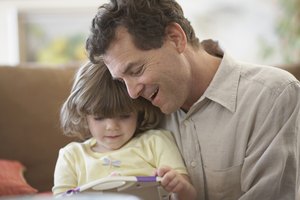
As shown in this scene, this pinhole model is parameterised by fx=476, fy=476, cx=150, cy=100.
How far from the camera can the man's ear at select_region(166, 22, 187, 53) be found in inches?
48.8

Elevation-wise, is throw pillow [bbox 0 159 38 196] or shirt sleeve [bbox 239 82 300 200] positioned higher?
shirt sleeve [bbox 239 82 300 200]

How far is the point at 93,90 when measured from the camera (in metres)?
1.37

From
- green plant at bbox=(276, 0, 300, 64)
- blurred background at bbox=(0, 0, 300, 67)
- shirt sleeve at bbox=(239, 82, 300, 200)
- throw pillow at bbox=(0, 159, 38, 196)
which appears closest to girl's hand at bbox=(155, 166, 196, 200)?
shirt sleeve at bbox=(239, 82, 300, 200)

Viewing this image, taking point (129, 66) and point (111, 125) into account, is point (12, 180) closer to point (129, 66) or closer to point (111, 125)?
point (111, 125)

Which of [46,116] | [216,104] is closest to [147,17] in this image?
[216,104]

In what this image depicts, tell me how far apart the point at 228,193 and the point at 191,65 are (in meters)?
0.37

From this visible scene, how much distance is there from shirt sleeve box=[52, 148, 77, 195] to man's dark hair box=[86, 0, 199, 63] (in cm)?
38

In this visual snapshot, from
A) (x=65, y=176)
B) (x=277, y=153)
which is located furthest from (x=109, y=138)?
(x=277, y=153)

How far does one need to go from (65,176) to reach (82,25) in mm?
2710

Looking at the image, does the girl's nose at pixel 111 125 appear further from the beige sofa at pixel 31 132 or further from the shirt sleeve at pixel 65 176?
the beige sofa at pixel 31 132

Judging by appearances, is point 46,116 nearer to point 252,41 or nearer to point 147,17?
point 147,17

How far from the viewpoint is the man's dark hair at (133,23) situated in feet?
3.90

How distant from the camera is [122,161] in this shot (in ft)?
4.50

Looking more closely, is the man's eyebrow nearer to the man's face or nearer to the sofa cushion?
the man's face
